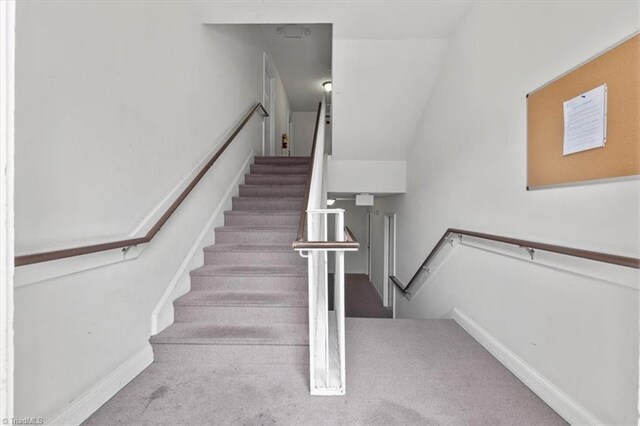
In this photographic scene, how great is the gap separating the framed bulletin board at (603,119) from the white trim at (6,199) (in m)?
2.10

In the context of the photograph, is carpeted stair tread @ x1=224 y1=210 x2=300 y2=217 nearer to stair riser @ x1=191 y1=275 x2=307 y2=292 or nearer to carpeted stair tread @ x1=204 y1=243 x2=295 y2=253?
carpeted stair tread @ x1=204 y1=243 x2=295 y2=253

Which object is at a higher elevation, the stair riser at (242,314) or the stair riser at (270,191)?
the stair riser at (270,191)

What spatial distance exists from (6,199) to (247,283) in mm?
1904

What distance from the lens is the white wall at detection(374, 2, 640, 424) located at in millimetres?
1312

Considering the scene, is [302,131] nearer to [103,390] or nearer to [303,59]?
[303,59]

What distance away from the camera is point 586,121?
144cm

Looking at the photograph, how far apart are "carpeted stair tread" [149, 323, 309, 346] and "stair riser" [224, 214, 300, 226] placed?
4.48ft

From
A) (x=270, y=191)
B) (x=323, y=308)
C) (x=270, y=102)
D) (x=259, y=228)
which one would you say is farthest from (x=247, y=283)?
(x=270, y=102)

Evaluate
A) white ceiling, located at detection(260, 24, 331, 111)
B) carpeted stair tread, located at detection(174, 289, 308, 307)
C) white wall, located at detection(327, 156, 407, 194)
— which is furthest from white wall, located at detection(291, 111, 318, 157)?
carpeted stair tread, located at detection(174, 289, 308, 307)

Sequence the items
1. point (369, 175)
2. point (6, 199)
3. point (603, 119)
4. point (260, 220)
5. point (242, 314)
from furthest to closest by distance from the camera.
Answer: point (369, 175), point (260, 220), point (242, 314), point (603, 119), point (6, 199)

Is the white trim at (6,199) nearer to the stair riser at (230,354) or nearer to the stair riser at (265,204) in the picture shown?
the stair riser at (230,354)

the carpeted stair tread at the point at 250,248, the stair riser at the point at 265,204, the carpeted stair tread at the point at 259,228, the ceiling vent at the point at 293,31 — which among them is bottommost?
the carpeted stair tread at the point at 250,248

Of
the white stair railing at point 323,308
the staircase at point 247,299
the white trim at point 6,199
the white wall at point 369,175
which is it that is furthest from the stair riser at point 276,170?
the white trim at point 6,199

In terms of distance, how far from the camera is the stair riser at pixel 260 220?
11.3ft
